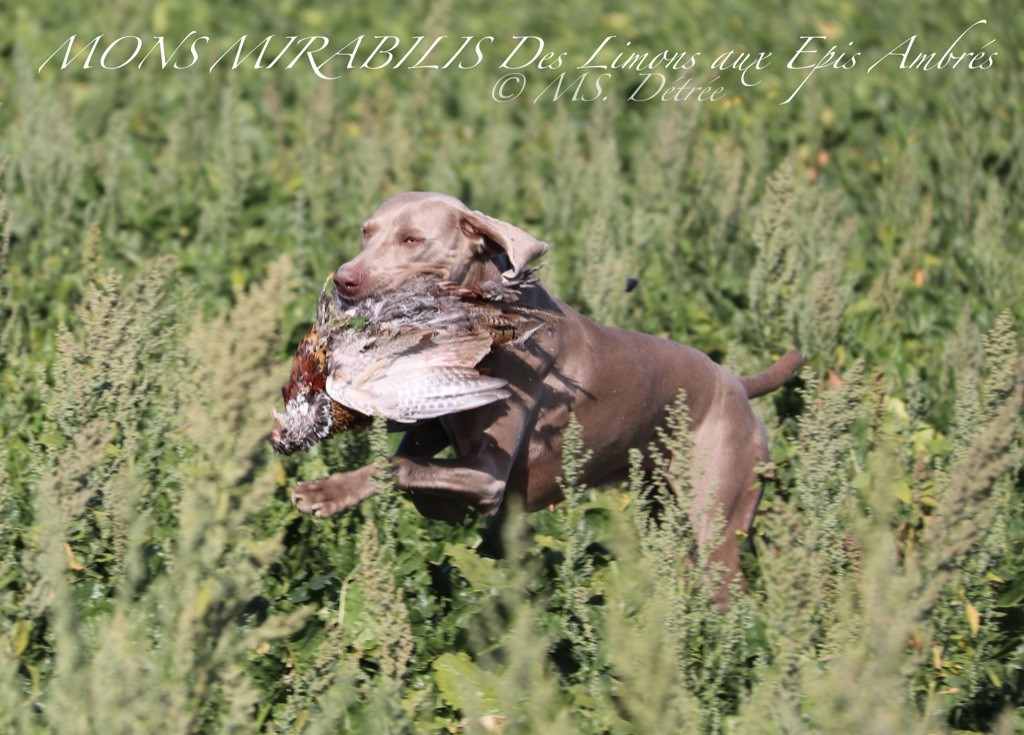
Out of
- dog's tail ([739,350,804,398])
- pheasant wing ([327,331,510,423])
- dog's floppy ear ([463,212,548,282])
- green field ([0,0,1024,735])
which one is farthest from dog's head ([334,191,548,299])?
dog's tail ([739,350,804,398])

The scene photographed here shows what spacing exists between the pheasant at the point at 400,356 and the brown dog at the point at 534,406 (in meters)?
0.11

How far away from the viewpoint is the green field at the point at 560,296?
3246mm

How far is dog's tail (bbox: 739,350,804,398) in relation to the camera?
5.32 metres

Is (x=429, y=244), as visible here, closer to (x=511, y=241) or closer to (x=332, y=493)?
(x=511, y=241)

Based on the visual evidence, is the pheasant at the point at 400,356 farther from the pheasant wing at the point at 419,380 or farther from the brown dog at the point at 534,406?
the brown dog at the point at 534,406

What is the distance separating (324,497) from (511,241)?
885 millimetres

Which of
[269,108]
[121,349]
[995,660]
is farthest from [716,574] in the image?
[269,108]

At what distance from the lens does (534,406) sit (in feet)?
15.1

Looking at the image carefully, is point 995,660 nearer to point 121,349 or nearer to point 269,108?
point 121,349

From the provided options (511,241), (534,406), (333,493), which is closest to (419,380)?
(333,493)

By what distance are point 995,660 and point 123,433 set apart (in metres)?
2.67

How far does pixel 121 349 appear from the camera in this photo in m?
4.23

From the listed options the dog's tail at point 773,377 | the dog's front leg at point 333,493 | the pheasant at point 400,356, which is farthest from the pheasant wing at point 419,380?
the dog's tail at point 773,377

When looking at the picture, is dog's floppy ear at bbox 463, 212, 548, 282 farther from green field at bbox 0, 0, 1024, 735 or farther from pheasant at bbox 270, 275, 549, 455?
green field at bbox 0, 0, 1024, 735
